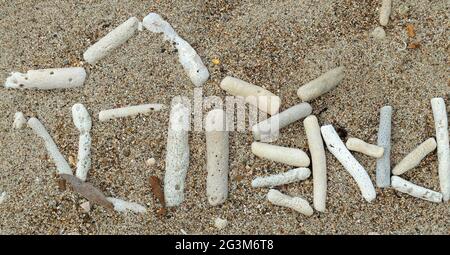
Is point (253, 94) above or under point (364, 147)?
above

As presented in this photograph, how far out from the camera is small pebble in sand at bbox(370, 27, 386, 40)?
2.38 metres

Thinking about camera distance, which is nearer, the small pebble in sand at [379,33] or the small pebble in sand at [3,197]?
the small pebble in sand at [3,197]

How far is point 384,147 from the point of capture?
2.20 m

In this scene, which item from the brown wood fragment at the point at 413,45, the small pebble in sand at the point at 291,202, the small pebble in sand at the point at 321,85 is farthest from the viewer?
the brown wood fragment at the point at 413,45

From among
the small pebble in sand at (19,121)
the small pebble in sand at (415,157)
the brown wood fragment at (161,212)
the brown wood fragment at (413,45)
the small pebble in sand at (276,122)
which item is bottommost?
the brown wood fragment at (161,212)

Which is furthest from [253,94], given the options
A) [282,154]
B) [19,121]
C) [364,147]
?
[19,121]

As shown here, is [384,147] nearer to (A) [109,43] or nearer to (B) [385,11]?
(B) [385,11]

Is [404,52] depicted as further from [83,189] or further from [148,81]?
[83,189]

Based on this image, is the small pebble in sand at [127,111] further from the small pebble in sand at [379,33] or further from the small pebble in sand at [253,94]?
the small pebble in sand at [379,33]

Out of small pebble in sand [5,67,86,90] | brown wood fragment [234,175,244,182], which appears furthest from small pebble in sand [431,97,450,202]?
small pebble in sand [5,67,86,90]

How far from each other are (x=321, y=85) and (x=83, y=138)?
3.12 feet

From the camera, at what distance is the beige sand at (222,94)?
217cm

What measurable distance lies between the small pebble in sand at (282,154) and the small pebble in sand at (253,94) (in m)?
0.14

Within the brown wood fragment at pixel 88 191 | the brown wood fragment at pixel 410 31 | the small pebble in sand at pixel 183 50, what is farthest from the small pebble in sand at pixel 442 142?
the brown wood fragment at pixel 88 191
